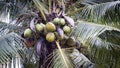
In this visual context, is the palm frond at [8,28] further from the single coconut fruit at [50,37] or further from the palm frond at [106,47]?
the palm frond at [106,47]

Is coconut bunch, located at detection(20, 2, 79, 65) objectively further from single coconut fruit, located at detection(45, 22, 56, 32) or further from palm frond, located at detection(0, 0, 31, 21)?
palm frond, located at detection(0, 0, 31, 21)

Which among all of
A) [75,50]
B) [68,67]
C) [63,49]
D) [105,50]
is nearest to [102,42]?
[105,50]

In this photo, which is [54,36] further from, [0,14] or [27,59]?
[0,14]

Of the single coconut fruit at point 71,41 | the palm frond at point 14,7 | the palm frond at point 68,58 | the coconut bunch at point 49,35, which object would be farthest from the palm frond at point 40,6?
the palm frond at point 14,7

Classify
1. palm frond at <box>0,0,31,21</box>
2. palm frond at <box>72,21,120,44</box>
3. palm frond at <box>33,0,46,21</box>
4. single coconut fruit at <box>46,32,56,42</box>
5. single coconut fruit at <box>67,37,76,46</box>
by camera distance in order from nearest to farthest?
palm frond at <box>72,21,120,44</box>
single coconut fruit at <box>46,32,56,42</box>
single coconut fruit at <box>67,37,76,46</box>
palm frond at <box>33,0,46,21</box>
palm frond at <box>0,0,31,21</box>

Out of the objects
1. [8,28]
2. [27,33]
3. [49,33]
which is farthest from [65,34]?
[8,28]

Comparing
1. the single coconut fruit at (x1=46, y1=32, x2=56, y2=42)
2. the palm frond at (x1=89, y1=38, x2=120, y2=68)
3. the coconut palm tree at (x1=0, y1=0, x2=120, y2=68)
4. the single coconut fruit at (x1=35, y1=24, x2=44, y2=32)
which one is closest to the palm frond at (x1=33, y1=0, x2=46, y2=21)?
the coconut palm tree at (x1=0, y1=0, x2=120, y2=68)
